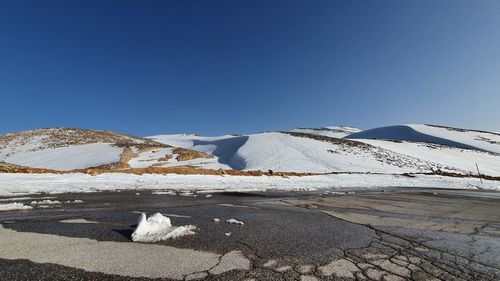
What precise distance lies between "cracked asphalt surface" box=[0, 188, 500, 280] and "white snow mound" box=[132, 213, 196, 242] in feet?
0.62

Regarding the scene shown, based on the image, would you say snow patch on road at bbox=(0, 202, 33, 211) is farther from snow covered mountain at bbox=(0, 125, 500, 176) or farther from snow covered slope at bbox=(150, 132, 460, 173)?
snow covered slope at bbox=(150, 132, 460, 173)

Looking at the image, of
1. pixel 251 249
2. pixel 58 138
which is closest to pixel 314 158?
pixel 251 249

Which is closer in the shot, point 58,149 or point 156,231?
point 156,231

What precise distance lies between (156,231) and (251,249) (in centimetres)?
173

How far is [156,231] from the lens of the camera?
512 cm

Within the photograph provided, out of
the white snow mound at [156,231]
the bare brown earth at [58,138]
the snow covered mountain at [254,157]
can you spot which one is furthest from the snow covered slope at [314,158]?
the white snow mound at [156,231]

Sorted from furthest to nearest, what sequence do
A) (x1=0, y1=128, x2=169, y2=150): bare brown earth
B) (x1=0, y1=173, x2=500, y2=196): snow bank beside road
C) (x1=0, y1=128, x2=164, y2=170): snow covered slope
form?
(x1=0, y1=128, x2=169, y2=150): bare brown earth < (x1=0, y1=128, x2=164, y2=170): snow covered slope < (x1=0, y1=173, x2=500, y2=196): snow bank beside road

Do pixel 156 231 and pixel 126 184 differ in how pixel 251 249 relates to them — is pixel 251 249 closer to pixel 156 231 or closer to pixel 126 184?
pixel 156 231

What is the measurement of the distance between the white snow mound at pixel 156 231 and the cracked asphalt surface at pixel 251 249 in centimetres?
19

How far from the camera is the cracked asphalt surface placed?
11.5ft

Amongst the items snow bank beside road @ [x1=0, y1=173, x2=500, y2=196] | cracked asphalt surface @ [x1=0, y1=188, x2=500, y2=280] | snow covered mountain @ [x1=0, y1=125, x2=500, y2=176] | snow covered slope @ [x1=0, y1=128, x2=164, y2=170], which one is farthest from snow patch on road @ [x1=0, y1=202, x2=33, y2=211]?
snow covered slope @ [x1=0, y1=128, x2=164, y2=170]

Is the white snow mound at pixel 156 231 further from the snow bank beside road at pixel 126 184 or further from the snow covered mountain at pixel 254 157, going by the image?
the snow covered mountain at pixel 254 157

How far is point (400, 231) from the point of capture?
6164 millimetres

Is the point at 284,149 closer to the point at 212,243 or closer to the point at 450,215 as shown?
the point at 450,215
